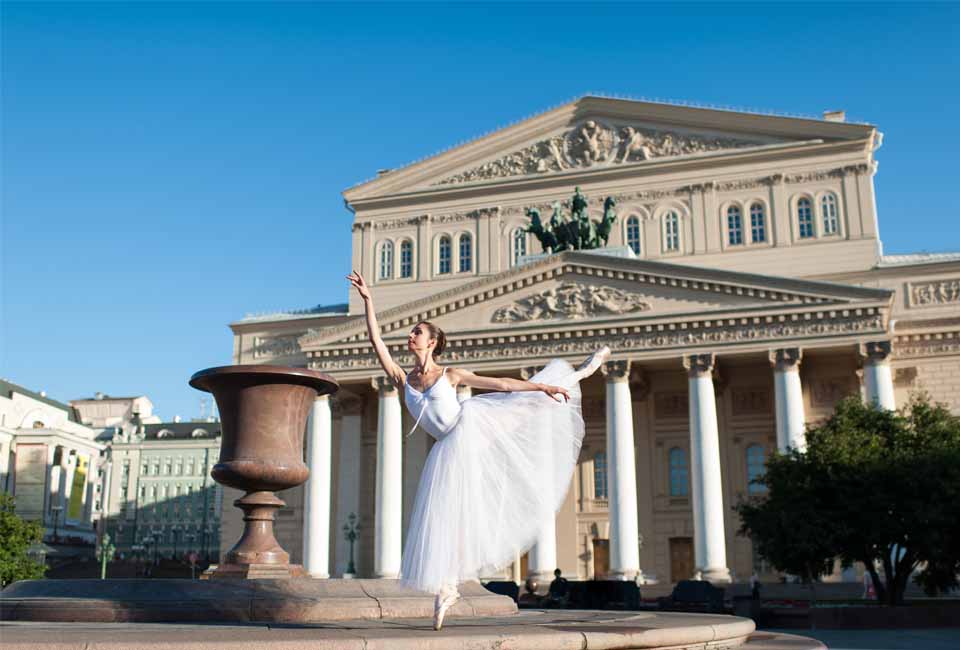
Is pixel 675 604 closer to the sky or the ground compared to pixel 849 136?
closer to the ground

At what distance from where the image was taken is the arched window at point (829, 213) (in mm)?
43791

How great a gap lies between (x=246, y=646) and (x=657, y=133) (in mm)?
43524

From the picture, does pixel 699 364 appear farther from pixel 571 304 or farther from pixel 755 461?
pixel 755 461

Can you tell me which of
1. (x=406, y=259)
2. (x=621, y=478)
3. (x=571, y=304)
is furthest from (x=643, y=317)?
(x=406, y=259)

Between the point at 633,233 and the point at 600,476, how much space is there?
11732 mm

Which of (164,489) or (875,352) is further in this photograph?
(164,489)

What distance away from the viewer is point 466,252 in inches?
1962

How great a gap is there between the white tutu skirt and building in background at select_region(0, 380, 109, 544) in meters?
65.4

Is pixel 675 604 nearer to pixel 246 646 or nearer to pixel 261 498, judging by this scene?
pixel 261 498

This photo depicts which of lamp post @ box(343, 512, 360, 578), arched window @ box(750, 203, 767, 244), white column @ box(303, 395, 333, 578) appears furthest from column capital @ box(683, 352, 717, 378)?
lamp post @ box(343, 512, 360, 578)

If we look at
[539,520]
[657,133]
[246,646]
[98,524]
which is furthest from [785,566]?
[98,524]

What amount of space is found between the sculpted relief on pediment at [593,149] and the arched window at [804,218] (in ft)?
11.7

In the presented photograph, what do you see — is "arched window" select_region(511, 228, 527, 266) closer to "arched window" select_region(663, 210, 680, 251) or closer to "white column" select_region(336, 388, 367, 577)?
"arched window" select_region(663, 210, 680, 251)

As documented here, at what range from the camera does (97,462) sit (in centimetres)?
8375
